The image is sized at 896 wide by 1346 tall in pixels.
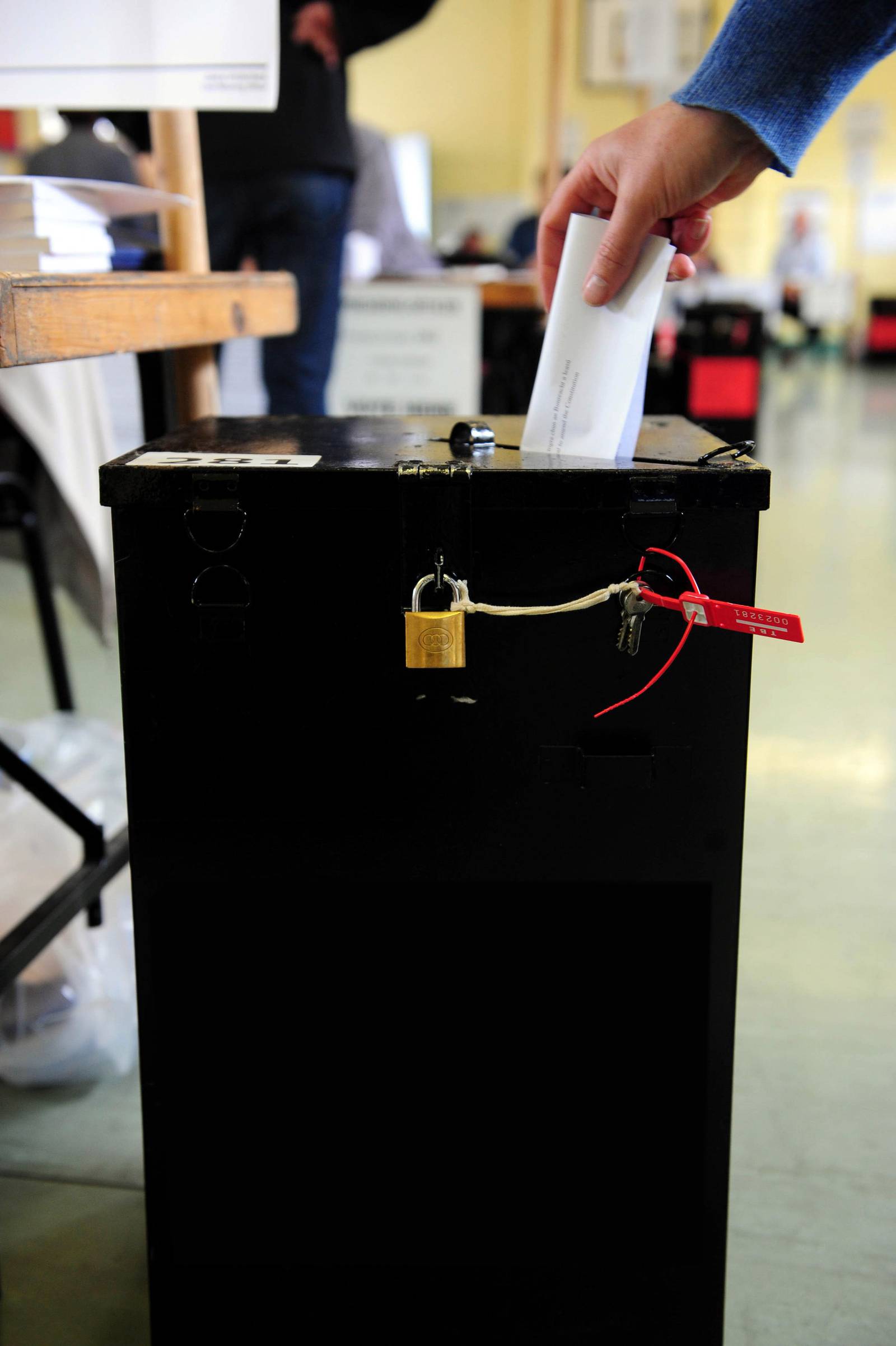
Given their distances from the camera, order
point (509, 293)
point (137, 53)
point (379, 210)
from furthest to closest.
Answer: point (379, 210) < point (509, 293) < point (137, 53)

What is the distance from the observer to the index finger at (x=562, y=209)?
2.40 feet

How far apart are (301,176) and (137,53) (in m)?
1.00

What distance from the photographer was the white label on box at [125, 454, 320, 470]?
629mm

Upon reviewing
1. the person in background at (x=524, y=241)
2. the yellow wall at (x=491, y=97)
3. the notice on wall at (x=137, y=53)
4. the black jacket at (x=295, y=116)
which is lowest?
the notice on wall at (x=137, y=53)

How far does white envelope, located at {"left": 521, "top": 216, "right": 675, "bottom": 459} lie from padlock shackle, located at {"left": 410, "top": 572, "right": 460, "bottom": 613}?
0.40ft

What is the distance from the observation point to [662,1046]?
71 cm

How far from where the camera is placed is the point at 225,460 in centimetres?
64

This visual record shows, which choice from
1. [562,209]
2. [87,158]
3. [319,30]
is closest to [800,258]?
[87,158]

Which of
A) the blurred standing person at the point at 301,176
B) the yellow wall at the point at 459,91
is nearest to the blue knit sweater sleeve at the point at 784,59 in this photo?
the blurred standing person at the point at 301,176

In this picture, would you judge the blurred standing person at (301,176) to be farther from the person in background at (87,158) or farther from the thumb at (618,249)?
the thumb at (618,249)

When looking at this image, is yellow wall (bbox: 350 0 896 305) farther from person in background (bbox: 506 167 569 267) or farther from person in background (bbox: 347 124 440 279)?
person in background (bbox: 347 124 440 279)

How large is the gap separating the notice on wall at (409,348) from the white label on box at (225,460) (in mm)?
2143

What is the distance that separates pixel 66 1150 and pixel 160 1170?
13.4 inches

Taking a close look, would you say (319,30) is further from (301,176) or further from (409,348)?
(409,348)
